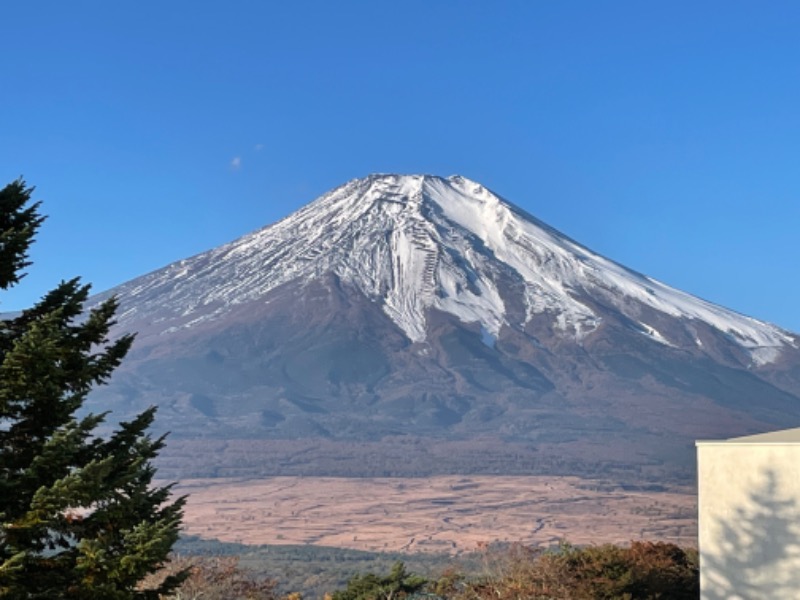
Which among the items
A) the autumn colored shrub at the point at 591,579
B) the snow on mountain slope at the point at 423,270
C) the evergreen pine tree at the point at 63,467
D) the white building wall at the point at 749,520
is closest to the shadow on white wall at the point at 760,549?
the white building wall at the point at 749,520

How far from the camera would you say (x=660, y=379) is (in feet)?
375

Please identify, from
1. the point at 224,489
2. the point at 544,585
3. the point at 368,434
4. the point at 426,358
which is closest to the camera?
the point at 544,585

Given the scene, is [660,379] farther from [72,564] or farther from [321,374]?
[72,564]

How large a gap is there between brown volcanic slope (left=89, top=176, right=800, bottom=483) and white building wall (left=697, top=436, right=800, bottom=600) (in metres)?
75.0

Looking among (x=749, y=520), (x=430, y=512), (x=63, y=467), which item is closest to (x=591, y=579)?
(x=749, y=520)

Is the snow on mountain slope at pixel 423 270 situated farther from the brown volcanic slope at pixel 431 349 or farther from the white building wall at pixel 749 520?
the white building wall at pixel 749 520

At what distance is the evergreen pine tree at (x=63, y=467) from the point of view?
21.0 feet

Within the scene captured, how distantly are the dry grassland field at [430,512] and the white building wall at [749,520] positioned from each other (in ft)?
93.1

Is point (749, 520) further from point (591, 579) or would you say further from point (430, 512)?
point (430, 512)

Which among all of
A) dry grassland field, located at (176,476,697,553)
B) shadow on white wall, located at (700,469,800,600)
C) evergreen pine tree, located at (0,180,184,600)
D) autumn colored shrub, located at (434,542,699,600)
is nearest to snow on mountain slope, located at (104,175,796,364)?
dry grassland field, located at (176,476,697,553)

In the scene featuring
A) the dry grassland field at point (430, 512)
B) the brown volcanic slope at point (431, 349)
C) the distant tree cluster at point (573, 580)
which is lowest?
the dry grassland field at point (430, 512)

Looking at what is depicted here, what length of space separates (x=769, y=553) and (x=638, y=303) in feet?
402

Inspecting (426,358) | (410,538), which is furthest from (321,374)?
(410,538)

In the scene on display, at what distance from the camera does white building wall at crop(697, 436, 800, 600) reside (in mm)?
10633
